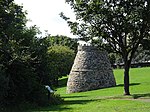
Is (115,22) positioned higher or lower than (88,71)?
higher

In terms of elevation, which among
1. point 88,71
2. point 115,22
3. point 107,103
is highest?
point 115,22

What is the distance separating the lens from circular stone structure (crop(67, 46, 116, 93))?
51.5 m

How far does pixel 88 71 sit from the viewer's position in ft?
169

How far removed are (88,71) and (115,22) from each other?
800 inches

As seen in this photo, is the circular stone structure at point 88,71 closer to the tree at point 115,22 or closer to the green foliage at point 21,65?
the tree at point 115,22

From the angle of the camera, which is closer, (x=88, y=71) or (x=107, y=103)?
(x=107, y=103)

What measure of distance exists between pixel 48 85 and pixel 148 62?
104 meters

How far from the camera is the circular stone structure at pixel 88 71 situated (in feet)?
169

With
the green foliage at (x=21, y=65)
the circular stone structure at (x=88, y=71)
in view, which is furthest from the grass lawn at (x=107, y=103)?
the circular stone structure at (x=88, y=71)

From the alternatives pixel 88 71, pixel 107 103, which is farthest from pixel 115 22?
pixel 88 71

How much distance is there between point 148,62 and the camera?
128 meters

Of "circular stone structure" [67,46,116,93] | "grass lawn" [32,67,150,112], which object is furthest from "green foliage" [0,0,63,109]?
"circular stone structure" [67,46,116,93]

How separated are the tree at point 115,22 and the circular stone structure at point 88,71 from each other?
17352 millimetres

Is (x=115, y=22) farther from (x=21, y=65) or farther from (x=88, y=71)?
(x=88, y=71)
